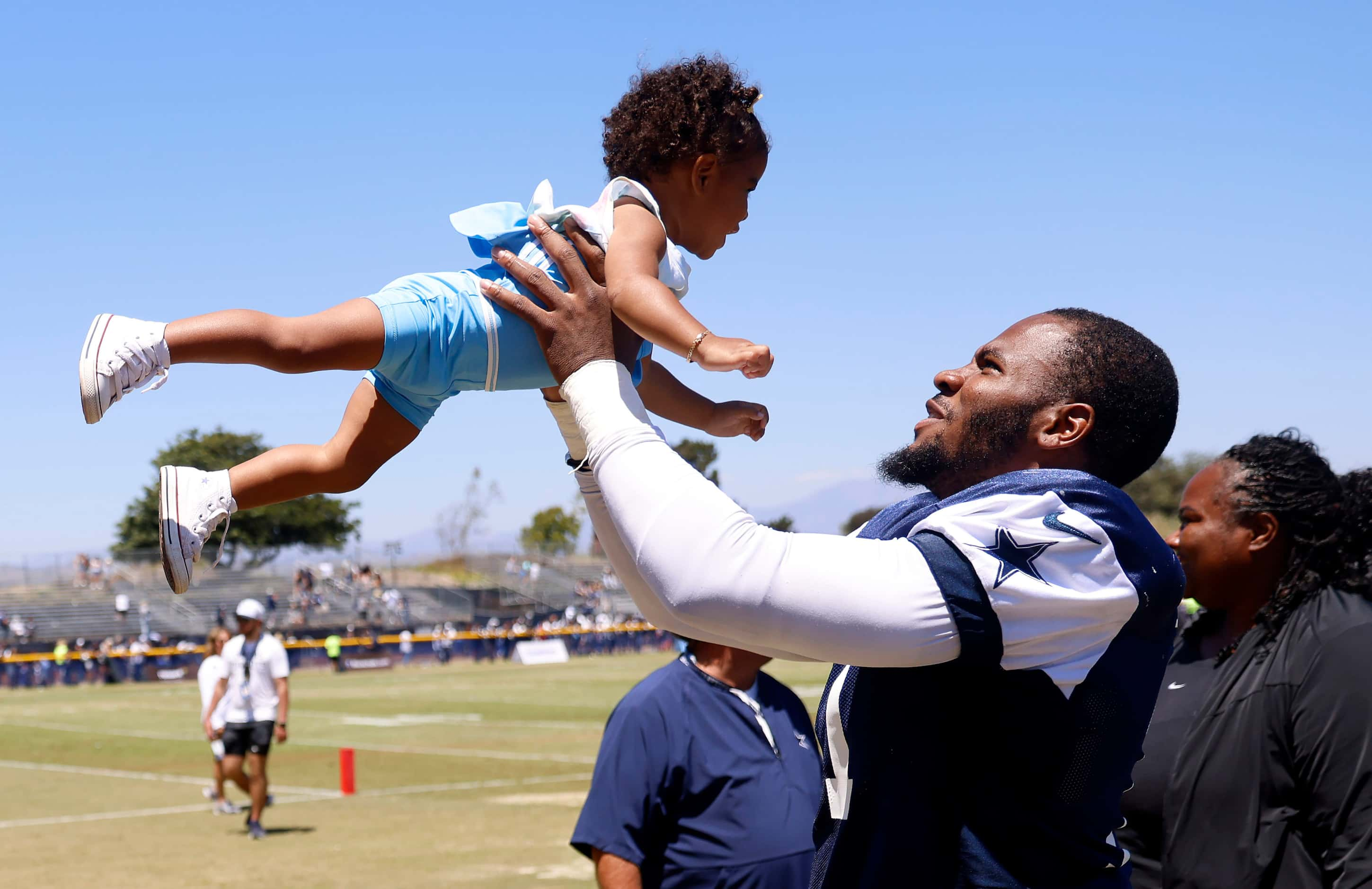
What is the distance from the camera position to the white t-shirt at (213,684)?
13484 millimetres

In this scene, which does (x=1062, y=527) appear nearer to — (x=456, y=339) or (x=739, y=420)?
(x=739, y=420)

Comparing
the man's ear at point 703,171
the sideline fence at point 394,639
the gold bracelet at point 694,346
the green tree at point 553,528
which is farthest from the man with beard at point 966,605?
the green tree at point 553,528

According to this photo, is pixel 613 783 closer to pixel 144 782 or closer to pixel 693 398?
pixel 693 398

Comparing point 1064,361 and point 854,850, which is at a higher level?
point 1064,361

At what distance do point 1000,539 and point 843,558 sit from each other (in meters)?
0.28

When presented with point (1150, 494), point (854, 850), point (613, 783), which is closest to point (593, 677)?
point (613, 783)

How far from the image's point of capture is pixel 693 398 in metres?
3.44

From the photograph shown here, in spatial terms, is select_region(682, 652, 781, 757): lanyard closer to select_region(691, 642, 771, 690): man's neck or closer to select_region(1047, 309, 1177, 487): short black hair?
select_region(691, 642, 771, 690): man's neck

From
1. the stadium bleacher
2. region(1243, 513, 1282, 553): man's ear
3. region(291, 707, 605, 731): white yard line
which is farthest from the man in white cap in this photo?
the stadium bleacher

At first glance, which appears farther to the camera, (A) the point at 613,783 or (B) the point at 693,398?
(A) the point at 613,783

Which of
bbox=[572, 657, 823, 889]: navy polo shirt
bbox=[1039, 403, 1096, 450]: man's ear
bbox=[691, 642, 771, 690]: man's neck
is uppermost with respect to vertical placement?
bbox=[1039, 403, 1096, 450]: man's ear

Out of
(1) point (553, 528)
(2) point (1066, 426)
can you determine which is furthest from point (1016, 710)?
(1) point (553, 528)

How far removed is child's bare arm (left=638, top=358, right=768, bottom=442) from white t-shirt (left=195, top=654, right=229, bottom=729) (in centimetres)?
1127

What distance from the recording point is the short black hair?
265 cm
